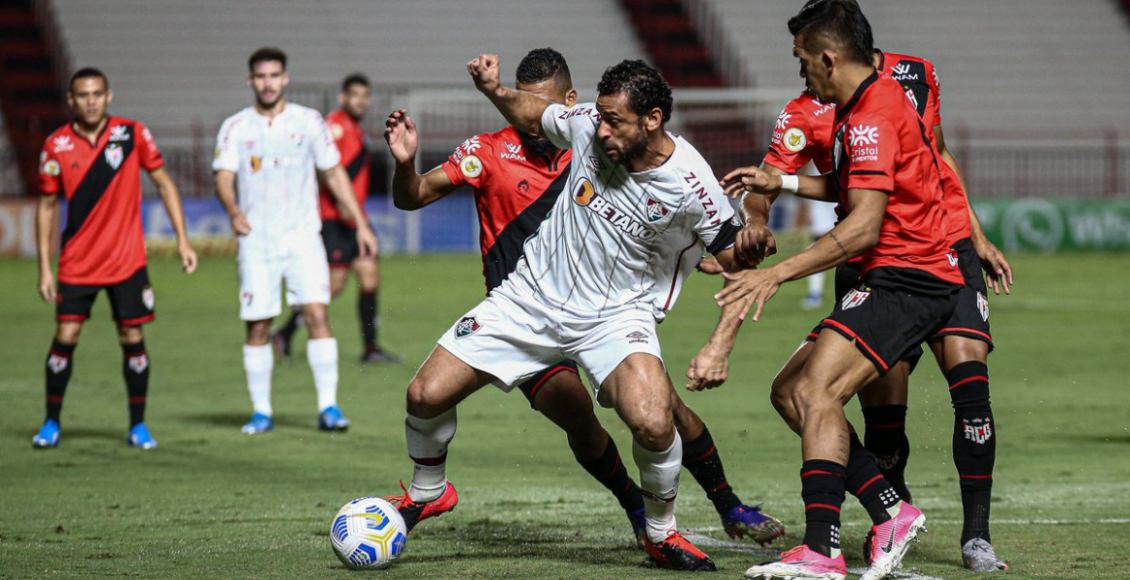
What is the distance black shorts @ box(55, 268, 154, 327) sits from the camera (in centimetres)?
847

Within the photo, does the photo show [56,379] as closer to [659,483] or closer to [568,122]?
[568,122]

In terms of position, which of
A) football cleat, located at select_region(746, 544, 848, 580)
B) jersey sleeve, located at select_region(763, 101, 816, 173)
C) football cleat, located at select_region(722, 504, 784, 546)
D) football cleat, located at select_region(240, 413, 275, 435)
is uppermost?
jersey sleeve, located at select_region(763, 101, 816, 173)

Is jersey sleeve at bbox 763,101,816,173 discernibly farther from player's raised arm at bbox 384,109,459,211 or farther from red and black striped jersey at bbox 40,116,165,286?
red and black striped jersey at bbox 40,116,165,286

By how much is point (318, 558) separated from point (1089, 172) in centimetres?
2707

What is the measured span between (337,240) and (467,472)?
519 centimetres

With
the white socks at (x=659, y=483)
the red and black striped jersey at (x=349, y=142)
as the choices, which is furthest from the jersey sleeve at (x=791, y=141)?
the red and black striped jersey at (x=349, y=142)

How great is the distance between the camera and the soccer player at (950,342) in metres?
5.36

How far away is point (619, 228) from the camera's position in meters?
5.35

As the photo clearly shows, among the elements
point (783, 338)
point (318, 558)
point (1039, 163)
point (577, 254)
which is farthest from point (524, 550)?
point (1039, 163)

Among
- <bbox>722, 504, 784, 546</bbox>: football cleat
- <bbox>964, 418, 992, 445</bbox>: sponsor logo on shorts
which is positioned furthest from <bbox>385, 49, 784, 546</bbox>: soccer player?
<bbox>964, 418, 992, 445</bbox>: sponsor logo on shorts

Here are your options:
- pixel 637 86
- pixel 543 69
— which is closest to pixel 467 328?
pixel 637 86

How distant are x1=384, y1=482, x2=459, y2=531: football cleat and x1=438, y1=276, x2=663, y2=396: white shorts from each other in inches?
23.8

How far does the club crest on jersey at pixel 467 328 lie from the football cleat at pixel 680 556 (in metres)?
1.04

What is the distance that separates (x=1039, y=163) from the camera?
29.7m
